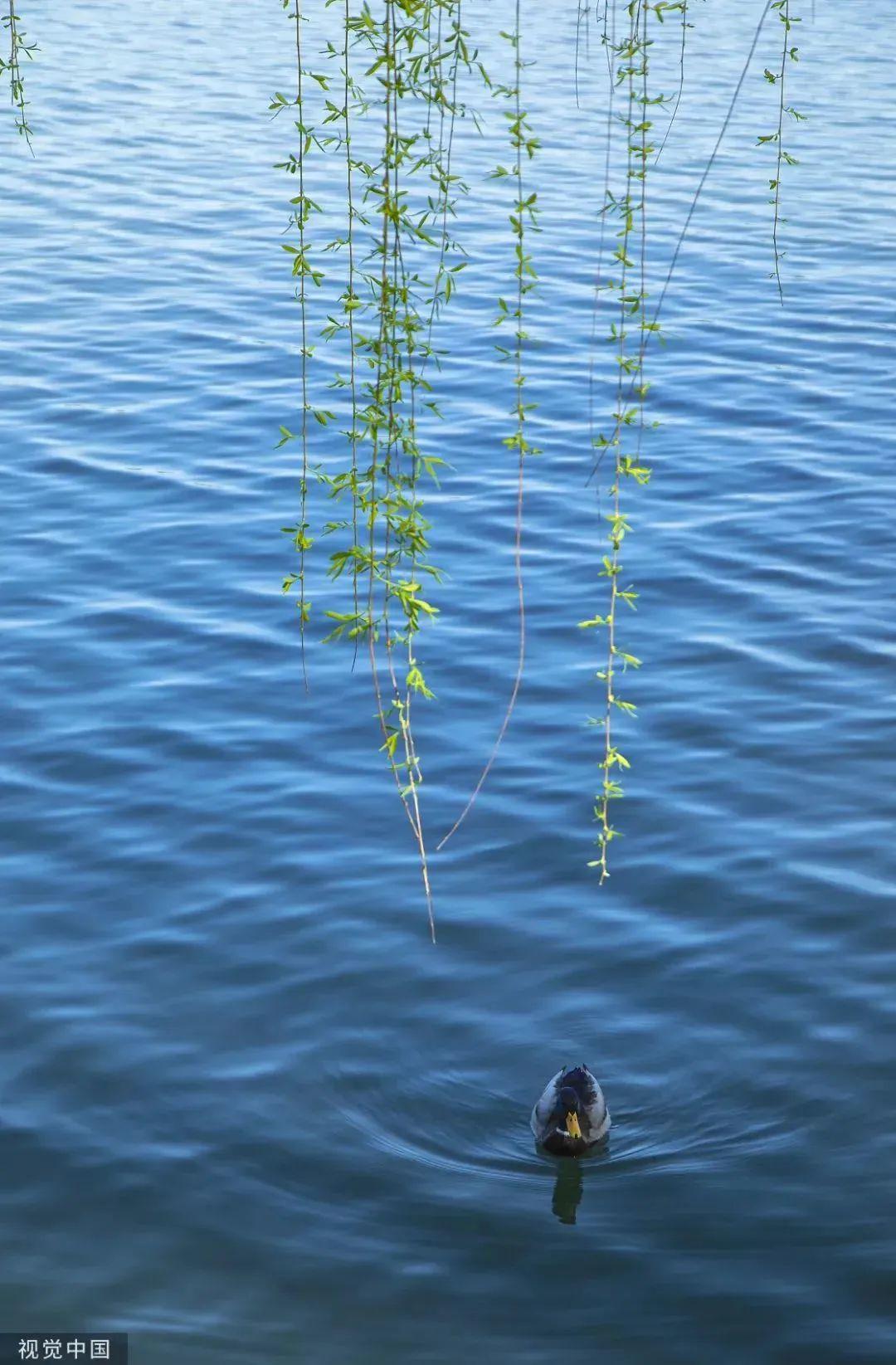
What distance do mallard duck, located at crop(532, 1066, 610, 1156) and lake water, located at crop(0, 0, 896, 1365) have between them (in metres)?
0.17

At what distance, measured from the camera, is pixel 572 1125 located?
7.13 meters

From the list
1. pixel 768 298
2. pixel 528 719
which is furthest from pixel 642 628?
pixel 768 298

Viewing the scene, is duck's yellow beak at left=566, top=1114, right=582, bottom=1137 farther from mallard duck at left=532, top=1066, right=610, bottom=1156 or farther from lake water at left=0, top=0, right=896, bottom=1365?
lake water at left=0, top=0, right=896, bottom=1365

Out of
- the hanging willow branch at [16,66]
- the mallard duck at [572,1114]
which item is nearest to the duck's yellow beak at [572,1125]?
the mallard duck at [572,1114]

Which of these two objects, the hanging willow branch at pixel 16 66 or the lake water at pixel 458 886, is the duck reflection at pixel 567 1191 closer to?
the lake water at pixel 458 886

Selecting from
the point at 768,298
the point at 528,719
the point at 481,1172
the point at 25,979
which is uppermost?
the point at 768,298

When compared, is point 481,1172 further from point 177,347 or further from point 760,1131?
point 177,347

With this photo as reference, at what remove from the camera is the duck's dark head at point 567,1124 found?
714cm

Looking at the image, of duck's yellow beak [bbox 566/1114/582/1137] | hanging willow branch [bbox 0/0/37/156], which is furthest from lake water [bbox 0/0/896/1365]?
hanging willow branch [bbox 0/0/37/156]

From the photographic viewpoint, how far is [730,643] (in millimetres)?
11289

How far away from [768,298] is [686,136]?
6337 mm

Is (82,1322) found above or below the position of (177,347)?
below

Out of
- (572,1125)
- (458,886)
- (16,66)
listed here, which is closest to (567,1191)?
(572,1125)

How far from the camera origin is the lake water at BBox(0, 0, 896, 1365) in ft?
22.3
